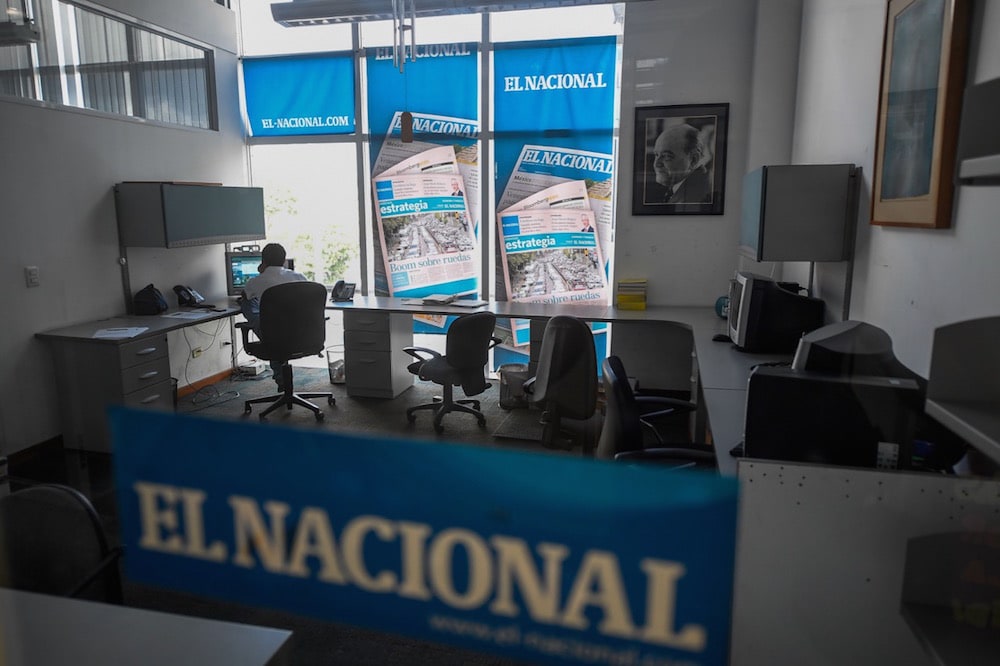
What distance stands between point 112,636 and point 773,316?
3.14 meters

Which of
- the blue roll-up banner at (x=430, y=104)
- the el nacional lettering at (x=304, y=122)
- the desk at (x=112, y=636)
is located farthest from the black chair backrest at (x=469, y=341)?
the desk at (x=112, y=636)

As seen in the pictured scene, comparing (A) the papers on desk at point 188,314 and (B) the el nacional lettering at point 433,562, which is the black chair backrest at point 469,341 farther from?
(B) the el nacional lettering at point 433,562

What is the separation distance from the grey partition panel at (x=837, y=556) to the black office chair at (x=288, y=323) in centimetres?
338

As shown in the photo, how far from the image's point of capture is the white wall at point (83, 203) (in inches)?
121

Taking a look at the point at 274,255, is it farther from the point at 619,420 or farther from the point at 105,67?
the point at 619,420

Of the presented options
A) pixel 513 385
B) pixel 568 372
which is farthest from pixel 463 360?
pixel 568 372

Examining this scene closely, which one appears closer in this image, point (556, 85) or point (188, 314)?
point (188, 314)

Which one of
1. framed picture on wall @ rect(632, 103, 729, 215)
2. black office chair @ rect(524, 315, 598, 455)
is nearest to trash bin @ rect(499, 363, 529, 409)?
black office chair @ rect(524, 315, 598, 455)

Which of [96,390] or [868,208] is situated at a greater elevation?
[868,208]

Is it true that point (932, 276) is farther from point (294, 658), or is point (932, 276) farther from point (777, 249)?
point (294, 658)

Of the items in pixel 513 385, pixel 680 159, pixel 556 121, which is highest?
pixel 556 121

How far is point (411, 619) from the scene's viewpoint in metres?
0.53

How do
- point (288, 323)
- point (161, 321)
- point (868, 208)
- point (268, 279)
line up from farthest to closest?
point (268, 279), point (288, 323), point (161, 321), point (868, 208)

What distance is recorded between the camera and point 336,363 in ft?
17.2
